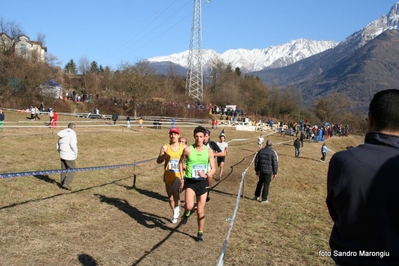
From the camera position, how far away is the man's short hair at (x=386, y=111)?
7.96 ft

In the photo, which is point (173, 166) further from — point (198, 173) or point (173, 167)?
point (198, 173)

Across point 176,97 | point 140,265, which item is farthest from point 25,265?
point 176,97

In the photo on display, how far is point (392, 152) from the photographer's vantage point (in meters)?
2.32

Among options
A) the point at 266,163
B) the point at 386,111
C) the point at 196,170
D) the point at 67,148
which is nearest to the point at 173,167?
the point at 196,170

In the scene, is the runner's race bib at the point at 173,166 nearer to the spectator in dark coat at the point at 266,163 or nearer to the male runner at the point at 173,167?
the male runner at the point at 173,167

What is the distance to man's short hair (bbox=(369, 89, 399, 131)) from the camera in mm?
2426

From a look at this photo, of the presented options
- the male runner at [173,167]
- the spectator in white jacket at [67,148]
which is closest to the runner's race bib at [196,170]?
the male runner at [173,167]

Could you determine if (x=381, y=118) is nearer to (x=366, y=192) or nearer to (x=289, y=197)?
(x=366, y=192)

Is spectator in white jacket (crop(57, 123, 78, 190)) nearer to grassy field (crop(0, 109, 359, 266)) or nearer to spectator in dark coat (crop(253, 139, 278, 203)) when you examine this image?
grassy field (crop(0, 109, 359, 266))

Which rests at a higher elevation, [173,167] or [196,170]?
[196,170]

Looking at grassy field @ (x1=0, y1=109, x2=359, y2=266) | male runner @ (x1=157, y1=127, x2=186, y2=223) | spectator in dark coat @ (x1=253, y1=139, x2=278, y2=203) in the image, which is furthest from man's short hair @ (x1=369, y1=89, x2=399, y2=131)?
spectator in dark coat @ (x1=253, y1=139, x2=278, y2=203)

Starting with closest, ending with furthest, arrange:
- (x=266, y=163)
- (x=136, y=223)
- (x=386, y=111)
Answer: (x=386, y=111) < (x=136, y=223) < (x=266, y=163)

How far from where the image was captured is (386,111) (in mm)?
2439

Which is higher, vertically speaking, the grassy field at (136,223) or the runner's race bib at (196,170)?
the runner's race bib at (196,170)
